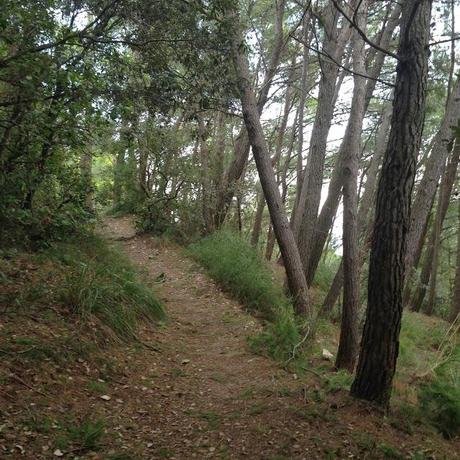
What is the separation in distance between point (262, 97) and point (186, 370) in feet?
26.2

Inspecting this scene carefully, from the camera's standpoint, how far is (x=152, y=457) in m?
3.47

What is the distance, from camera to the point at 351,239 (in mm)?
6035

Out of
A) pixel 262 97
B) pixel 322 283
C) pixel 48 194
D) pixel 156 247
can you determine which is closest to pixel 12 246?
pixel 48 194

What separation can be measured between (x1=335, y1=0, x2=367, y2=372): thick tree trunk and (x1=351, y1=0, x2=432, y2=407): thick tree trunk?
1655mm

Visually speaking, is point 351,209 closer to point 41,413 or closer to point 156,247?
point 41,413

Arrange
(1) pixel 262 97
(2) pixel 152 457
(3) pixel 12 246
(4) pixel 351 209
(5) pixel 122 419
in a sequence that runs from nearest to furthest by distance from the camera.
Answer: (2) pixel 152 457 → (5) pixel 122 419 → (4) pixel 351 209 → (3) pixel 12 246 → (1) pixel 262 97

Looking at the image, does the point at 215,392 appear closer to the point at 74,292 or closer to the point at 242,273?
the point at 74,292

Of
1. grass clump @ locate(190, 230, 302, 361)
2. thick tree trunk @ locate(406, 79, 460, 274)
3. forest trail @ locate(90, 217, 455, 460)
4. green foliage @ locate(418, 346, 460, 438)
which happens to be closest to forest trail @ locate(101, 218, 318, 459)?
forest trail @ locate(90, 217, 455, 460)

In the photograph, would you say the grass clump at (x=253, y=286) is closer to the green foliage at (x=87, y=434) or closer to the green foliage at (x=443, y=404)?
the green foliage at (x=443, y=404)

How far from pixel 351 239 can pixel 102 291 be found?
3337 millimetres

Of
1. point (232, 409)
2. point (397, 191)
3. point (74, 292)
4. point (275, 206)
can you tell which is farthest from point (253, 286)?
point (397, 191)

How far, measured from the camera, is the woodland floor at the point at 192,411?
355 cm

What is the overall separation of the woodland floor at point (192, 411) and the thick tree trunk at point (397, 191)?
75 centimetres

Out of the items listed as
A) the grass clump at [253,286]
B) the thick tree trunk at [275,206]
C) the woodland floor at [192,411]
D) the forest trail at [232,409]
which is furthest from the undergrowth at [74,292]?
the thick tree trunk at [275,206]
